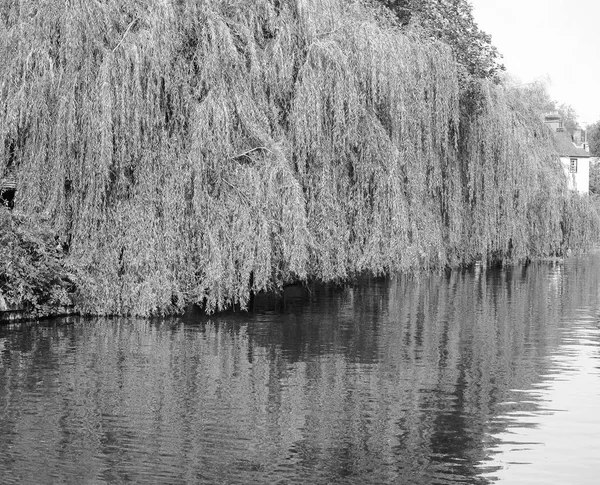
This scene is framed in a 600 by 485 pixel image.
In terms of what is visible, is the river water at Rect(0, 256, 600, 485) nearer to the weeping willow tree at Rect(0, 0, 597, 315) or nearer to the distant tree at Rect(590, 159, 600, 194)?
the weeping willow tree at Rect(0, 0, 597, 315)

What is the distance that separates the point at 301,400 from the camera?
12.5m

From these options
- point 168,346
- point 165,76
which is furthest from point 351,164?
point 168,346

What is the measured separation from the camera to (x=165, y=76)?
18.1m

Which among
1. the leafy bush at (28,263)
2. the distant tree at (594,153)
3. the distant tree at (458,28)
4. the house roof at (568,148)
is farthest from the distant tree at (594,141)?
the leafy bush at (28,263)

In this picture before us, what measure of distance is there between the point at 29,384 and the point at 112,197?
571 centimetres

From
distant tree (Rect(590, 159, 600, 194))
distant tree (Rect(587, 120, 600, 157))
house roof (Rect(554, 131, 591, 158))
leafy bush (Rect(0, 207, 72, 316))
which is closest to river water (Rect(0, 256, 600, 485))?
leafy bush (Rect(0, 207, 72, 316))

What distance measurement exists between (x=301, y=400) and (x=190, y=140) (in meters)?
7.00

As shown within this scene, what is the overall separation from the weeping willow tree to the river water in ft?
3.61

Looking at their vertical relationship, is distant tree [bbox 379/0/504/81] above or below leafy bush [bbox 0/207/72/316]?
above

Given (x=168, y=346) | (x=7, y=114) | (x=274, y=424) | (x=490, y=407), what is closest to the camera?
(x=274, y=424)

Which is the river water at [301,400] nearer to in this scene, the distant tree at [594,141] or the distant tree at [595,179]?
the distant tree at [595,179]

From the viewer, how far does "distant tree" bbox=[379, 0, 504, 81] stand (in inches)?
1387

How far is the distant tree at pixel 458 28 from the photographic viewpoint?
35219 millimetres

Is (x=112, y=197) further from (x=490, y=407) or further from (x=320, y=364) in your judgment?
(x=490, y=407)
